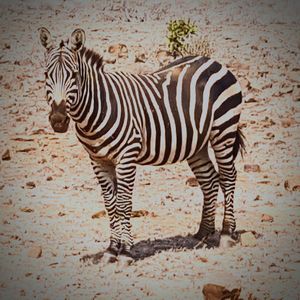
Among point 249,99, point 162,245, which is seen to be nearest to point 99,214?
point 162,245

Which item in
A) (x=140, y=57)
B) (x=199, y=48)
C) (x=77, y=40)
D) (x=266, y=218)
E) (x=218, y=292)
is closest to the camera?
(x=218, y=292)

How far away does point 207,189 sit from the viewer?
754cm

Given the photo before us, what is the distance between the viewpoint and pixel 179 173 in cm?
924

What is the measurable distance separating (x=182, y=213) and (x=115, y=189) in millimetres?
1293

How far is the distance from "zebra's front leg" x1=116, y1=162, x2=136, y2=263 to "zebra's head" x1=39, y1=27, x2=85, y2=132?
26.0 inches

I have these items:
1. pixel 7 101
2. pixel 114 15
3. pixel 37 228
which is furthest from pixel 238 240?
pixel 114 15

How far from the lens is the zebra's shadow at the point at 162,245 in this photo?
704cm

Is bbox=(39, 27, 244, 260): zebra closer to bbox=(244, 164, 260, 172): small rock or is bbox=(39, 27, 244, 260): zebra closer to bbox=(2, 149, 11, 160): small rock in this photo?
bbox=(244, 164, 260, 172): small rock

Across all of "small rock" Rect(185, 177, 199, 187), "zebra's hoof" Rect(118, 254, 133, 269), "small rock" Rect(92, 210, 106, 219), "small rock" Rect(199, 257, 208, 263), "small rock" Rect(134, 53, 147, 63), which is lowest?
"zebra's hoof" Rect(118, 254, 133, 269)

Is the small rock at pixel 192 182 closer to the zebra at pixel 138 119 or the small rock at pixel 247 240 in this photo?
the zebra at pixel 138 119

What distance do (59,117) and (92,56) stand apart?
0.83 metres

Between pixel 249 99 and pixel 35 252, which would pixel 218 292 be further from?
pixel 249 99

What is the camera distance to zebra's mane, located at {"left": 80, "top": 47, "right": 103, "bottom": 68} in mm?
6820

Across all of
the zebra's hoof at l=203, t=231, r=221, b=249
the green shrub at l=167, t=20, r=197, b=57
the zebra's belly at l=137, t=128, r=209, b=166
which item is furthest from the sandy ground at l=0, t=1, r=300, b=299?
the zebra's belly at l=137, t=128, r=209, b=166
